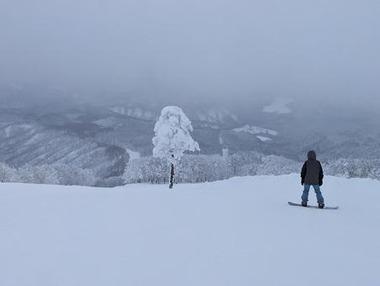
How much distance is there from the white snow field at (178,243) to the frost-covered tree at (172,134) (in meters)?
28.9

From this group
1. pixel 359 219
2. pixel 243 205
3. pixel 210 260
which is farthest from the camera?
pixel 243 205

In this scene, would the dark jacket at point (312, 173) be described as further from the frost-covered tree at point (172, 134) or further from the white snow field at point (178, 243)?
the frost-covered tree at point (172, 134)

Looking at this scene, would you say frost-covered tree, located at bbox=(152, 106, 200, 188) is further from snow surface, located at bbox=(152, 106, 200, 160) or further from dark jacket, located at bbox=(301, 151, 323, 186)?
dark jacket, located at bbox=(301, 151, 323, 186)

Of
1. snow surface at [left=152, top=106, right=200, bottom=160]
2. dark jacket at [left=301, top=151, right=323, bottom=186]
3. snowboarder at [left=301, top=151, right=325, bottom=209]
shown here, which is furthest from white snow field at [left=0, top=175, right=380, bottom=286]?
snow surface at [left=152, top=106, right=200, bottom=160]

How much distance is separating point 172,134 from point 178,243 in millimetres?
36100

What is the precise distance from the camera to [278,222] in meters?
13.7

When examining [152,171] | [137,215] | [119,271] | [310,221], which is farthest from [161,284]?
[152,171]

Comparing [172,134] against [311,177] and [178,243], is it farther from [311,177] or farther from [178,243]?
[178,243]

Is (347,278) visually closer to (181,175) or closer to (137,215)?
(137,215)

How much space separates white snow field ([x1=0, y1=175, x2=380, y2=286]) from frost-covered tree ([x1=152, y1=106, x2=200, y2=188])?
28875 millimetres

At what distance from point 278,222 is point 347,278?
17.4 feet

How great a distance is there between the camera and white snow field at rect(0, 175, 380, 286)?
8328mm

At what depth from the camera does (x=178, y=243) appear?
10461 mm

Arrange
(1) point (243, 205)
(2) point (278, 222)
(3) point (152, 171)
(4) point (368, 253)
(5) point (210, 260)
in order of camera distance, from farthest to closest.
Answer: (3) point (152, 171), (1) point (243, 205), (2) point (278, 222), (4) point (368, 253), (5) point (210, 260)
